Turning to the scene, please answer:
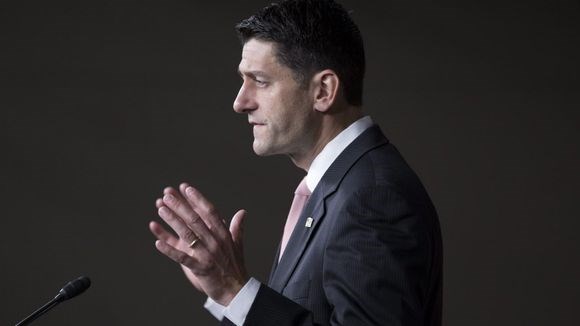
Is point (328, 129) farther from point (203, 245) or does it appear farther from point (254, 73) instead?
point (203, 245)

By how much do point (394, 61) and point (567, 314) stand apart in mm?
1441

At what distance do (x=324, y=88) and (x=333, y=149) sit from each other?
125 mm

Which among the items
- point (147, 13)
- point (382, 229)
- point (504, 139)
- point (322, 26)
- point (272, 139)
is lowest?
point (504, 139)

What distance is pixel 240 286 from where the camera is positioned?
148 centimetres

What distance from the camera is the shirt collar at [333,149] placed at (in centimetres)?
175

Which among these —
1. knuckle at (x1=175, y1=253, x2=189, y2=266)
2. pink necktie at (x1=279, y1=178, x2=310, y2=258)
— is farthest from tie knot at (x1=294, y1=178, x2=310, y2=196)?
knuckle at (x1=175, y1=253, x2=189, y2=266)

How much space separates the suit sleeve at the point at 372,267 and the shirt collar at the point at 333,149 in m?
0.20

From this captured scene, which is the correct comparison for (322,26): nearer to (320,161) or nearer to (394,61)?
(320,161)

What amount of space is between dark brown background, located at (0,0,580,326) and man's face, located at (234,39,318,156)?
2.26 metres

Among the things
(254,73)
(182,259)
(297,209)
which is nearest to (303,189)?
(297,209)

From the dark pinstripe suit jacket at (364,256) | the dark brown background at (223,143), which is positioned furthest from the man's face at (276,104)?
the dark brown background at (223,143)

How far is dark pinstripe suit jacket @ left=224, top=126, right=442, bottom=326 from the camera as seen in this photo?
1469 mm

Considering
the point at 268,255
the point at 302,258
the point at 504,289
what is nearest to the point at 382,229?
the point at 302,258

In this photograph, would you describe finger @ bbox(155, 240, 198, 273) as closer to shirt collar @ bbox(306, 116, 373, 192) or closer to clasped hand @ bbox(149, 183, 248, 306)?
clasped hand @ bbox(149, 183, 248, 306)
